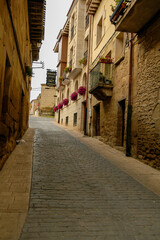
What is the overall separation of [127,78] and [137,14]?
103 inches

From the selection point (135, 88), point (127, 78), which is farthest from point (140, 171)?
point (127, 78)

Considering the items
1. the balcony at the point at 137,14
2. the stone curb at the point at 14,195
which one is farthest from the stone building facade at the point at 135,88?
the stone curb at the point at 14,195

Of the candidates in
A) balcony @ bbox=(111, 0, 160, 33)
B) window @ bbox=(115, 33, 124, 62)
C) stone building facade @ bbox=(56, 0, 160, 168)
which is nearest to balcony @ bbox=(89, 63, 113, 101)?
stone building facade @ bbox=(56, 0, 160, 168)

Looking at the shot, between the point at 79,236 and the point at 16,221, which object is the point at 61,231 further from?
the point at 16,221

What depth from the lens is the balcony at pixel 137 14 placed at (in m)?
6.51

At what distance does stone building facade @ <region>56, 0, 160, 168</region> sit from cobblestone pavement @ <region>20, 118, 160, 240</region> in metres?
2.27

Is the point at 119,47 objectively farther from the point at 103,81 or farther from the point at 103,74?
the point at 103,81

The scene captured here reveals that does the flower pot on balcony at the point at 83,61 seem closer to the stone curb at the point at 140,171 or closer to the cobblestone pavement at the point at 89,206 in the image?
the stone curb at the point at 140,171

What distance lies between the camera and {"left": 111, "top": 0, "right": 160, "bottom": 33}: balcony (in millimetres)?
6507

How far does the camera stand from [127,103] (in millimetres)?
8891

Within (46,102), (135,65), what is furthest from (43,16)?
(46,102)

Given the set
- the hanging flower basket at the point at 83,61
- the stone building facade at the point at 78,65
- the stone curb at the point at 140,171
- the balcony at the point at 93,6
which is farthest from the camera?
the stone building facade at the point at 78,65

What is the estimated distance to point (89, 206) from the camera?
364 cm

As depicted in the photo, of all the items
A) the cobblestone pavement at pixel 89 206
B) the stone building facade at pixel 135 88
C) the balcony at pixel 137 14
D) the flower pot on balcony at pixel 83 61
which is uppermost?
the flower pot on balcony at pixel 83 61
